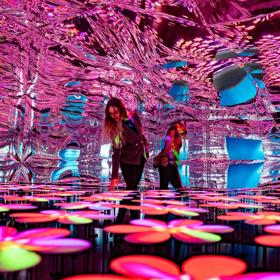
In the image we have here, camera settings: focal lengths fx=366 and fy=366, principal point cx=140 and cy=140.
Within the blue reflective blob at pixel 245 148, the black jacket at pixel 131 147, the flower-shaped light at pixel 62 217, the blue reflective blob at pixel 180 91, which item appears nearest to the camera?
the flower-shaped light at pixel 62 217

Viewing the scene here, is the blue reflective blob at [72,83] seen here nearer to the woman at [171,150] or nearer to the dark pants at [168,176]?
the woman at [171,150]

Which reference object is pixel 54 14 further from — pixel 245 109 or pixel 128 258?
pixel 245 109

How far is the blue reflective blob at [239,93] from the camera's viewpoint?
9.38 m

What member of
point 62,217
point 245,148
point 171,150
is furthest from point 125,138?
point 245,148

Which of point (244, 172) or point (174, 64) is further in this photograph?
point (244, 172)

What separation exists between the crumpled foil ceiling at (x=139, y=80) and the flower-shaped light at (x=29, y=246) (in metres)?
4.30

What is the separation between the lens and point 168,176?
5.53 m

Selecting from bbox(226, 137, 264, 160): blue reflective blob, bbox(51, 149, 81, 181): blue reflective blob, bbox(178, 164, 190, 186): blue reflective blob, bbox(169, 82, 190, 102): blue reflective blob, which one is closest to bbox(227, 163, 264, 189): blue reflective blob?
bbox(226, 137, 264, 160): blue reflective blob

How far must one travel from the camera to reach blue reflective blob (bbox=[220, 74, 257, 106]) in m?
9.38

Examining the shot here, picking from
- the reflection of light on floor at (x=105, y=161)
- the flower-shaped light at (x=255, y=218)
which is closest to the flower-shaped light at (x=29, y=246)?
the flower-shaped light at (x=255, y=218)

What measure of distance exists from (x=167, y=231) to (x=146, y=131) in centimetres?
790

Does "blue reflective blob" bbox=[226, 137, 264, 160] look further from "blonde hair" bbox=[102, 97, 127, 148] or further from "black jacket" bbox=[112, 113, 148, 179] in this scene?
"blonde hair" bbox=[102, 97, 127, 148]

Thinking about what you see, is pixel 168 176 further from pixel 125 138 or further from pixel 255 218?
pixel 255 218

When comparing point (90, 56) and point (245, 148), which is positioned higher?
point (90, 56)
